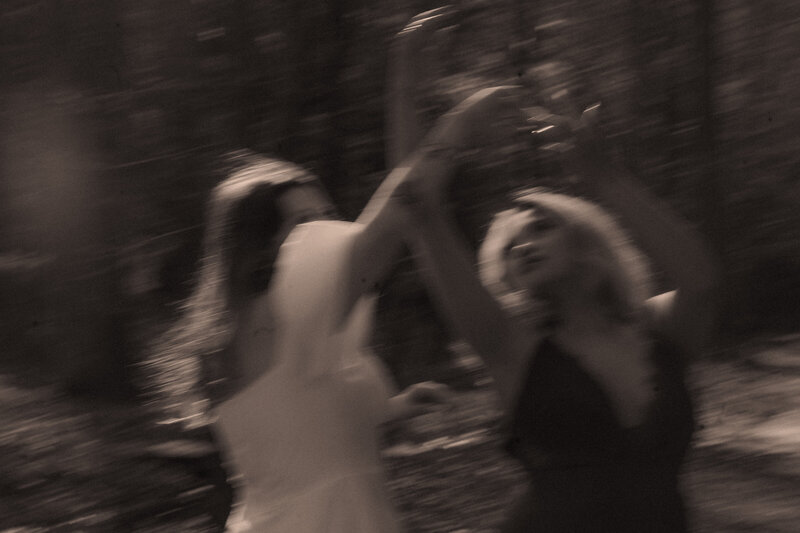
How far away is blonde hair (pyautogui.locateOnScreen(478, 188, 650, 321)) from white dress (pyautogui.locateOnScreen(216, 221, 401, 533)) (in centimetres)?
35

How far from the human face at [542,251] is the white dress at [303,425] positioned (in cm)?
39

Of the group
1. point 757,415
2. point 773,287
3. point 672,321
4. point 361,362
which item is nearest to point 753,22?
point 773,287

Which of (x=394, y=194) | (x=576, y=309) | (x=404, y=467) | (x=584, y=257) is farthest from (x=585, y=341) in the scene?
(x=404, y=467)

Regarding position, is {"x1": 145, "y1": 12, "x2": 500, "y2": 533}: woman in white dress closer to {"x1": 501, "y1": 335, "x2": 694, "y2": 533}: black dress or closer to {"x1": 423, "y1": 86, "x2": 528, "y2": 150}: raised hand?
{"x1": 423, "y1": 86, "x2": 528, "y2": 150}: raised hand

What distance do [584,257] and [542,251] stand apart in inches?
4.0

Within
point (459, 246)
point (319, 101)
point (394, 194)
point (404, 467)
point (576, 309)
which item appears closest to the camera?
point (394, 194)

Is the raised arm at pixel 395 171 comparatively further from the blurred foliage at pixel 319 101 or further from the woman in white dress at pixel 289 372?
the blurred foliage at pixel 319 101

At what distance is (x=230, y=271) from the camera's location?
231 centimetres

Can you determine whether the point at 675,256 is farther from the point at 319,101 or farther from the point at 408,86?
the point at 319,101

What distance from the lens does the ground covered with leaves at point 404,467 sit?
11.7 ft

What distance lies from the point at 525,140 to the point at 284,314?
4.52 feet

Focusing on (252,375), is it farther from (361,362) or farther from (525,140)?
(525,140)

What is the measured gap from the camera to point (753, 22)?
13.5 feet

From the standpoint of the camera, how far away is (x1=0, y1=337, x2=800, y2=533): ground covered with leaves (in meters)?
3.57
